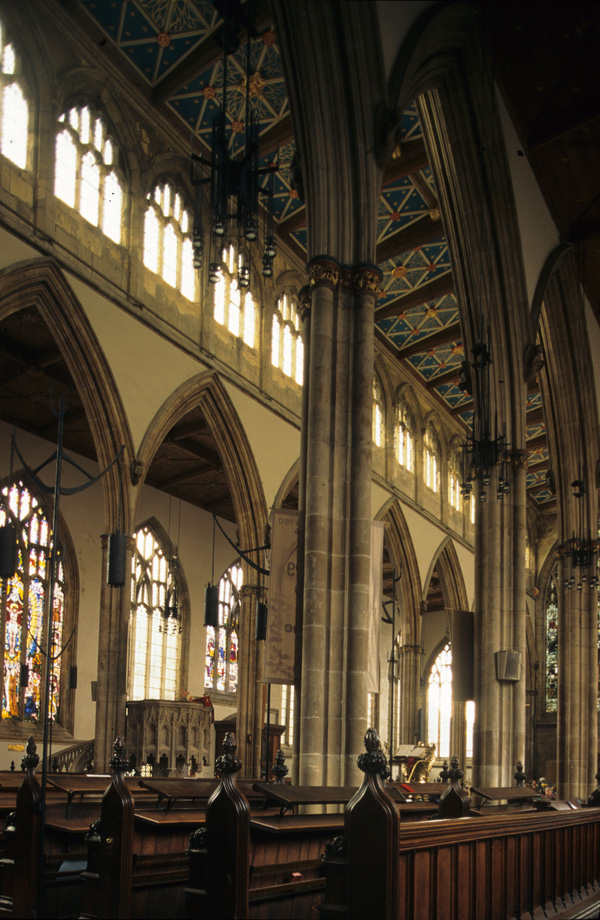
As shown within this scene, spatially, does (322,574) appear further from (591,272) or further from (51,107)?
(591,272)

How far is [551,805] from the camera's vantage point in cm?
742

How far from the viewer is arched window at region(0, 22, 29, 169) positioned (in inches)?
485

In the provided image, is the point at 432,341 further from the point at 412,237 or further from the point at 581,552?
the point at 581,552

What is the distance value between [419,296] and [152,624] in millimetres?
9397

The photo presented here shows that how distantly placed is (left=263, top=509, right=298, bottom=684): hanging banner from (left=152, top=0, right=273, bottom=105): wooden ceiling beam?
7.61 metres

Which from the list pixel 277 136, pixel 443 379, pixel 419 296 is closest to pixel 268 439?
pixel 419 296

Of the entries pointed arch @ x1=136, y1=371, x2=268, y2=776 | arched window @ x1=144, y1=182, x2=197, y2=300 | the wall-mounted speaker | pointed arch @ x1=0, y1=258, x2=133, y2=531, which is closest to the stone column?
pointed arch @ x1=0, y1=258, x2=133, y2=531

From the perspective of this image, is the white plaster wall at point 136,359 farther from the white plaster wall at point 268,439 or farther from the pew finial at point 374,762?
the pew finial at point 374,762

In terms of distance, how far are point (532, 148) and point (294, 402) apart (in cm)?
680

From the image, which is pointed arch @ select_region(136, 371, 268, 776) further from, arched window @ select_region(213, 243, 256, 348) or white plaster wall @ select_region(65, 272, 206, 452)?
arched window @ select_region(213, 243, 256, 348)

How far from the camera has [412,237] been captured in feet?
57.8

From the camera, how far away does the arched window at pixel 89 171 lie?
1324cm

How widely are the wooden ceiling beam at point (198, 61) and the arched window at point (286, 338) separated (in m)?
4.88

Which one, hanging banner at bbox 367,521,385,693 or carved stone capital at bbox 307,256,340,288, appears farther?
carved stone capital at bbox 307,256,340,288
